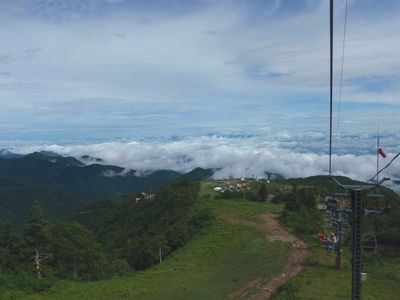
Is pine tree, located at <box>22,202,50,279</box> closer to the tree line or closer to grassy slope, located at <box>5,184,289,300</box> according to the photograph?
the tree line

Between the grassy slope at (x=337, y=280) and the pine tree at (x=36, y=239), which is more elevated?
the pine tree at (x=36, y=239)

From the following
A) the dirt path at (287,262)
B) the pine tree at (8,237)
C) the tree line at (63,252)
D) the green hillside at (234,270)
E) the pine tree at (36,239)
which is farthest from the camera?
the pine tree at (8,237)

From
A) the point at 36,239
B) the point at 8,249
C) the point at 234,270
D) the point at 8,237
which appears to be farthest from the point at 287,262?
the point at 8,237

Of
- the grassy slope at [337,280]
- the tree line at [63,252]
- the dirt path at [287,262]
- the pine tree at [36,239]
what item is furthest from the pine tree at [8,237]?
the grassy slope at [337,280]

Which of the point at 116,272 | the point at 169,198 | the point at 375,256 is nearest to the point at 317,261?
the point at 375,256

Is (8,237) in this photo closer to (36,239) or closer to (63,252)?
(63,252)

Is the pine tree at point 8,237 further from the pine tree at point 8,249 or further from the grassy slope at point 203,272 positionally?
the grassy slope at point 203,272

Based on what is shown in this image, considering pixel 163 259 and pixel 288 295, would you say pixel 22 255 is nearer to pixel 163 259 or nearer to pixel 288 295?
pixel 163 259
